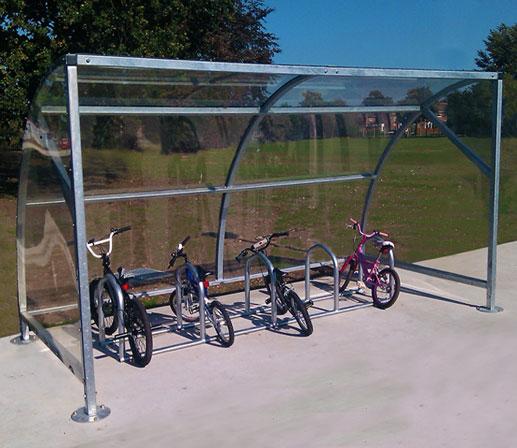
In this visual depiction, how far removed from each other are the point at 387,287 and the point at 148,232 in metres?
3.00

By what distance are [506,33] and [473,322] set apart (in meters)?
35.8

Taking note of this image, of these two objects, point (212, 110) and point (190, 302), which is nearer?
point (190, 302)

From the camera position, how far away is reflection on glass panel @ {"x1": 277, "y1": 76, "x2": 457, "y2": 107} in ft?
18.7

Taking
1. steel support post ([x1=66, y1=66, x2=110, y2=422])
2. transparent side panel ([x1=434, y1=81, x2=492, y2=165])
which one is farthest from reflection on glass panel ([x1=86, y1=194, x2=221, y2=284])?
steel support post ([x1=66, y1=66, x2=110, y2=422])

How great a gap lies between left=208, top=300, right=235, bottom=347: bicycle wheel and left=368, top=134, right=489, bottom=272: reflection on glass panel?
15.8ft

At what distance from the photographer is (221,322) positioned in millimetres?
5203

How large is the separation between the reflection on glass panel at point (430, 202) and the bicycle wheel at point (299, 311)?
435cm

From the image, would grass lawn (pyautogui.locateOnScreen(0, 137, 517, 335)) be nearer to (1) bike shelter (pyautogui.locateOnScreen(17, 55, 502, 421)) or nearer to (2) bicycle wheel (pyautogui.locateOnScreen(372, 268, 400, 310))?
(1) bike shelter (pyautogui.locateOnScreen(17, 55, 502, 421))

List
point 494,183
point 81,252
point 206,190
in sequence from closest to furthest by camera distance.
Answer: point 81,252 → point 494,183 → point 206,190

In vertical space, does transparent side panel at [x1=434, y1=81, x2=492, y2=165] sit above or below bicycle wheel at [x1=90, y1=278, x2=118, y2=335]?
above

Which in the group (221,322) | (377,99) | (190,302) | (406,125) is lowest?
(221,322)

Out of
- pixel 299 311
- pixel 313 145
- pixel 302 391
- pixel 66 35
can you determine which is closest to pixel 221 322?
pixel 299 311

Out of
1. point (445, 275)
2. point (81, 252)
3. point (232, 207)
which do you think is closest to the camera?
point (81, 252)

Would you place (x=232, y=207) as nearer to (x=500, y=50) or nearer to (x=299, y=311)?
(x=299, y=311)
